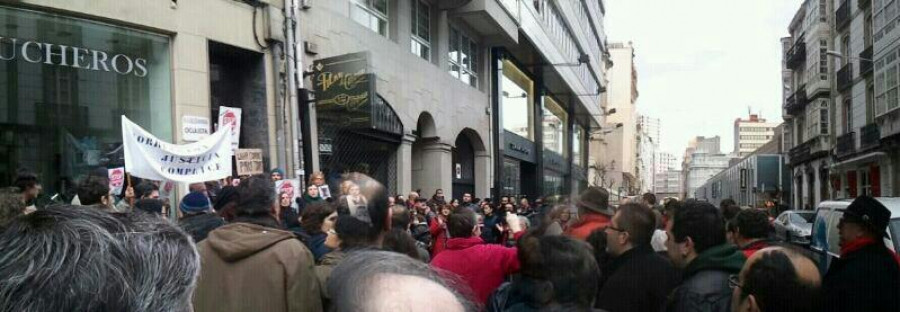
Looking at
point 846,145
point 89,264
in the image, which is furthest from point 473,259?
point 846,145

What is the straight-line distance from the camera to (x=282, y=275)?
11.7 feet

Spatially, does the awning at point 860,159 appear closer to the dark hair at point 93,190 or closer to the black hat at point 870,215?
the black hat at point 870,215

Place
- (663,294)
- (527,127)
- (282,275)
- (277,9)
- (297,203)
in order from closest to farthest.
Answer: (282,275)
(663,294)
(297,203)
(277,9)
(527,127)

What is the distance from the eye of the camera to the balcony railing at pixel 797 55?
51250 millimetres

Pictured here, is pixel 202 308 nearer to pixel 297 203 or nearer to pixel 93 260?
pixel 93 260

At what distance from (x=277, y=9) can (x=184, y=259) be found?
12653 millimetres

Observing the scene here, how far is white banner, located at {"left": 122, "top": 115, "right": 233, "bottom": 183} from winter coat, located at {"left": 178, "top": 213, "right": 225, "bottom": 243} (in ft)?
9.53

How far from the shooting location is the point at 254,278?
3543 millimetres

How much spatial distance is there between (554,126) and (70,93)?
115 feet

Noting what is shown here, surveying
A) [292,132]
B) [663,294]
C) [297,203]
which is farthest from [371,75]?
[663,294]

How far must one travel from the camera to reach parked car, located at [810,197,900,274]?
799 centimetres

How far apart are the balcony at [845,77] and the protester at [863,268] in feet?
118

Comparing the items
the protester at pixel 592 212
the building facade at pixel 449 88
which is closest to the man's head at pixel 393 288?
the protester at pixel 592 212

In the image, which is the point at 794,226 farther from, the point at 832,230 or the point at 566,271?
the point at 566,271
